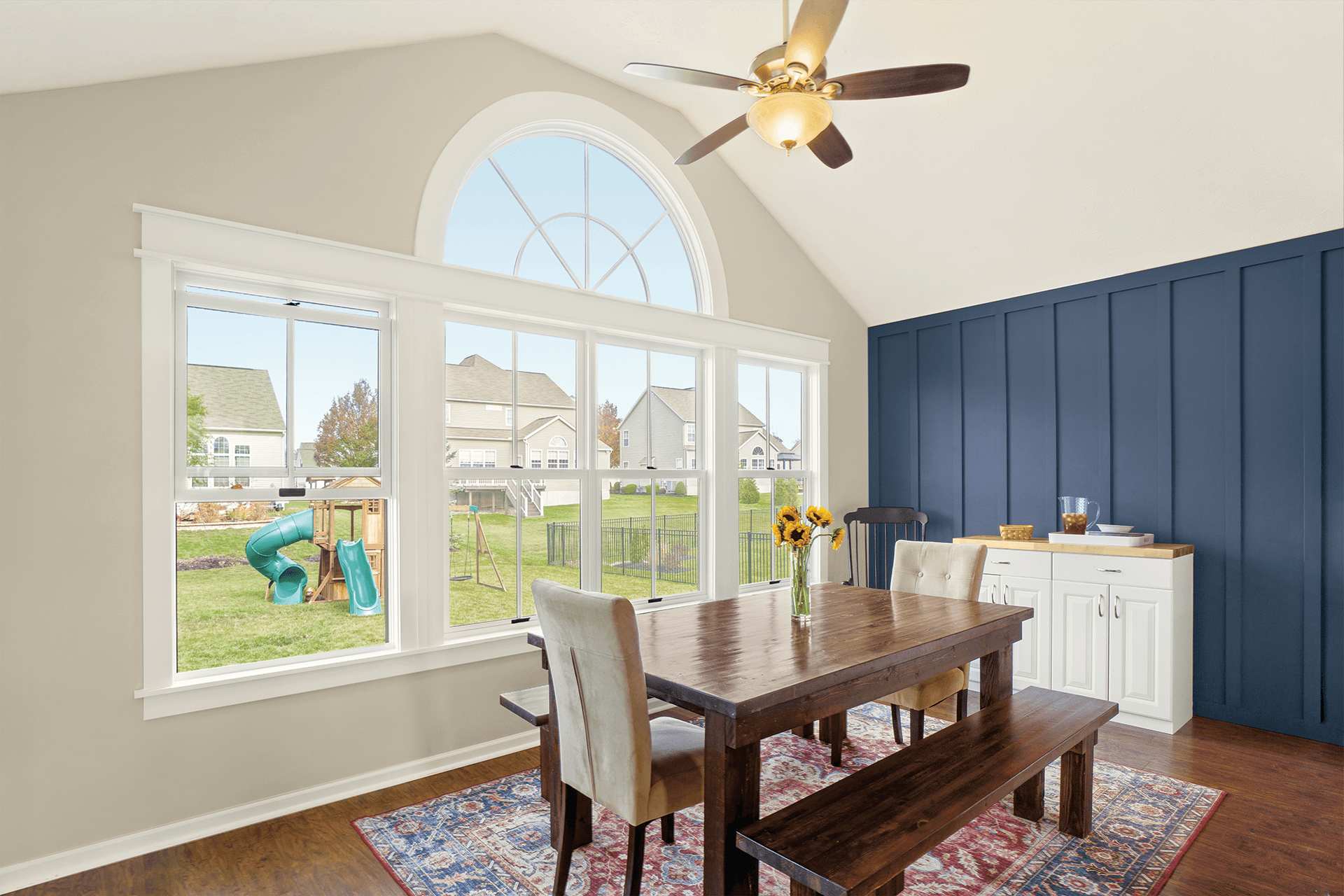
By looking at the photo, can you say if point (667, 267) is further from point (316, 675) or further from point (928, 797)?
point (928, 797)

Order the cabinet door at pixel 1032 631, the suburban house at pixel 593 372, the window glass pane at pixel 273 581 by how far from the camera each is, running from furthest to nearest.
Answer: the cabinet door at pixel 1032 631 → the window glass pane at pixel 273 581 → the suburban house at pixel 593 372

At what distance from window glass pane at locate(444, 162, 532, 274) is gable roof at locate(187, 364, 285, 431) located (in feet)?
3.41

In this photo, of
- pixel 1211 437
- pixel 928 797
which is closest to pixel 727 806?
pixel 928 797

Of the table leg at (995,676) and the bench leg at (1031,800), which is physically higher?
the table leg at (995,676)

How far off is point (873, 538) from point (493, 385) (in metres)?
3.22

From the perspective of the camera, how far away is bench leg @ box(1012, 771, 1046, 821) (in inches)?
107

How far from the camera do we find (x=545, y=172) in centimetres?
386

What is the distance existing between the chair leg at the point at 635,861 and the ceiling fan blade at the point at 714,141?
2.44 metres

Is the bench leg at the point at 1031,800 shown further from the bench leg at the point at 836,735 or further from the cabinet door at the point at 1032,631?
the cabinet door at the point at 1032,631

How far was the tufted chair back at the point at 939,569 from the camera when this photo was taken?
3.46 m

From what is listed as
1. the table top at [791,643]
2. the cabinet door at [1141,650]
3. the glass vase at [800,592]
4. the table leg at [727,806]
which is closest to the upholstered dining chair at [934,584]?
the table top at [791,643]

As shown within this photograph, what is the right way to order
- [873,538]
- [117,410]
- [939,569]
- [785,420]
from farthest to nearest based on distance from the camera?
1. [873,538]
2. [785,420]
3. [939,569]
4. [117,410]

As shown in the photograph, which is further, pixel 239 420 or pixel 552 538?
pixel 552 538

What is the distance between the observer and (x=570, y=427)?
3.91 metres
